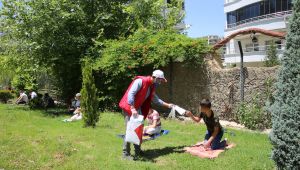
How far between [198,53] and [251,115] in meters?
3.67

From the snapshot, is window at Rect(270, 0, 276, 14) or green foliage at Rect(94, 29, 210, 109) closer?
green foliage at Rect(94, 29, 210, 109)

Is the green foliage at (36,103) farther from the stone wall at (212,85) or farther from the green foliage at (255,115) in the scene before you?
the green foliage at (255,115)

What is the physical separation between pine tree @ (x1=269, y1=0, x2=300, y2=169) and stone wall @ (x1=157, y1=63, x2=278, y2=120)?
6.71m

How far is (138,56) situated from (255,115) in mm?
6270

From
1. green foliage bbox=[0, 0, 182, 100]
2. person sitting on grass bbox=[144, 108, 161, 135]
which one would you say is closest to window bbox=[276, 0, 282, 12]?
green foliage bbox=[0, 0, 182, 100]

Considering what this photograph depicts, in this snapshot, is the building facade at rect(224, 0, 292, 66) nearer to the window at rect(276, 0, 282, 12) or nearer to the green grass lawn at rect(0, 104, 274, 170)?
the window at rect(276, 0, 282, 12)

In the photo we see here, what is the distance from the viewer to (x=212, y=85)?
14.4m

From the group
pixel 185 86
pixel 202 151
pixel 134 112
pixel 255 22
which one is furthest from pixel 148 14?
pixel 255 22

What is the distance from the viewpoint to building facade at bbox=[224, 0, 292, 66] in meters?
38.0

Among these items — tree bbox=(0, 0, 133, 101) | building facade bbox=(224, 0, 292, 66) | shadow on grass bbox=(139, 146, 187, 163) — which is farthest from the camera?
building facade bbox=(224, 0, 292, 66)

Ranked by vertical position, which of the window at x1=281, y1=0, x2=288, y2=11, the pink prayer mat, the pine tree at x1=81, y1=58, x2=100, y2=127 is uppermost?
the window at x1=281, y1=0, x2=288, y2=11

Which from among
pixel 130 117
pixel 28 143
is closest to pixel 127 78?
pixel 28 143

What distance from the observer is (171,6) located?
28.9m

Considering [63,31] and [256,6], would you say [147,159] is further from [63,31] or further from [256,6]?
[256,6]
